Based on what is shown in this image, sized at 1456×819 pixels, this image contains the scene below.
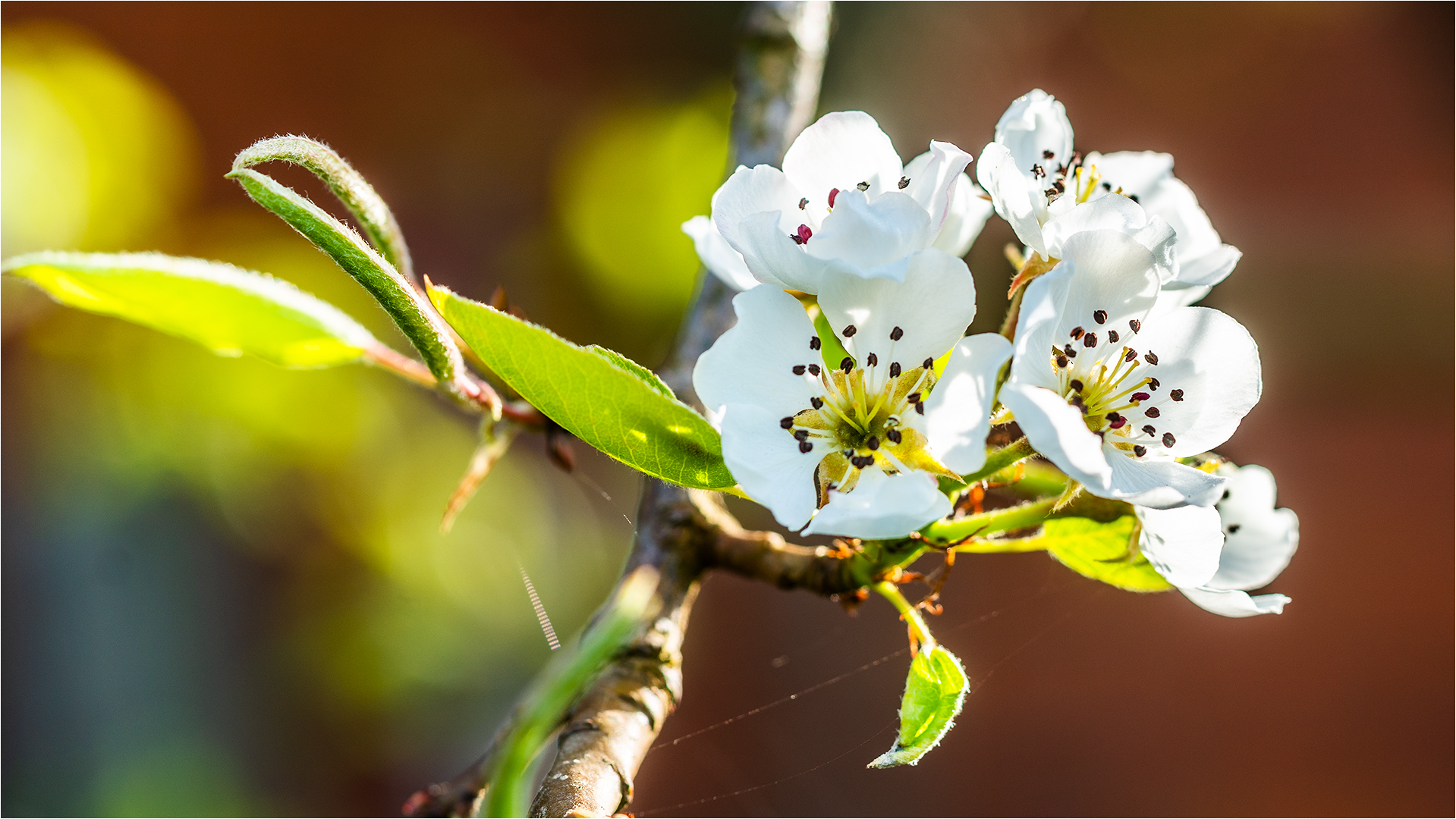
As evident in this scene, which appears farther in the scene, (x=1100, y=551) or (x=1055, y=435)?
(x=1100, y=551)

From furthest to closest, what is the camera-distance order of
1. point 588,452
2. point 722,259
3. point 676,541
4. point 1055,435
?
1. point 588,452
2. point 676,541
3. point 722,259
4. point 1055,435

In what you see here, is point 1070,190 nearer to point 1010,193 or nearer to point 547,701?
point 1010,193

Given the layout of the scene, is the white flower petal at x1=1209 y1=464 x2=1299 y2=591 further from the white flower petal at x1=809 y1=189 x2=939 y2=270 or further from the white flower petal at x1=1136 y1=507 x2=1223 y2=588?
the white flower petal at x1=809 y1=189 x2=939 y2=270

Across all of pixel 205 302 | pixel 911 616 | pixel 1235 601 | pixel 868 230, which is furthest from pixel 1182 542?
pixel 205 302

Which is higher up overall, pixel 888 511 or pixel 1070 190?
pixel 1070 190

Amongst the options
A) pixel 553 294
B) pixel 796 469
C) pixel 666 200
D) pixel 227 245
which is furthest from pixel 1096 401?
pixel 227 245

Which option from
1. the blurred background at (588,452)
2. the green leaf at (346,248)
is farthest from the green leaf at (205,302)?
the blurred background at (588,452)

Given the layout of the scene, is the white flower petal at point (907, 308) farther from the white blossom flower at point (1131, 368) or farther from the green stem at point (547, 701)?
the green stem at point (547, 701)

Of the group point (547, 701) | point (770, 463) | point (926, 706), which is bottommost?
point (547, 701)
